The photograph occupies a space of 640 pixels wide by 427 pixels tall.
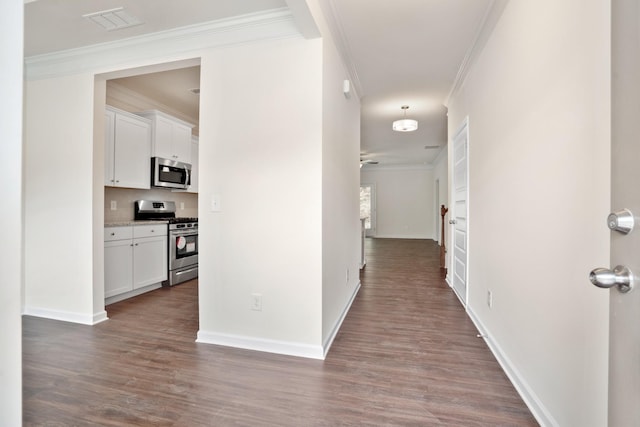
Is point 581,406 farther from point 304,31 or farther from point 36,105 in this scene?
point 36,105

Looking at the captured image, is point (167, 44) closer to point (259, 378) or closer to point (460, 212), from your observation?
point (259, 378)

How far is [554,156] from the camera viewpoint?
142 centimetres

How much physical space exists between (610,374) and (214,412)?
5.44 feet

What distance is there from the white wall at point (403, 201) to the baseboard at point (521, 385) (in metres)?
8.44

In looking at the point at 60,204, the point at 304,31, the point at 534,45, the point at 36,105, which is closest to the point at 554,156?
the point at 534,45

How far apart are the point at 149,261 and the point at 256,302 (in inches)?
87.2

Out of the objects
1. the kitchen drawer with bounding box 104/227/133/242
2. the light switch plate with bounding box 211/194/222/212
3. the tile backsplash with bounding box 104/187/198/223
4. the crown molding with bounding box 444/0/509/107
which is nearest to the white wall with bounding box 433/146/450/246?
the crown molding with bounding box 444/0/509/107

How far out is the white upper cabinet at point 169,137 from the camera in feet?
13.1

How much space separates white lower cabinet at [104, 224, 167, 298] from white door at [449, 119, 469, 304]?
366 centimetres

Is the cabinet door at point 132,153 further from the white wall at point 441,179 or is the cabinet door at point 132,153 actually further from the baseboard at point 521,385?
the white wall at point 441,179

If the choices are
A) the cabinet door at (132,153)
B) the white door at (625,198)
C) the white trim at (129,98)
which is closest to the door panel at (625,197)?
the white door at (625,198)

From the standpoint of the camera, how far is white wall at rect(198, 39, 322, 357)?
2.21m

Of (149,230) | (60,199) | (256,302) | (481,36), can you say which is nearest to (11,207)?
(256,302)

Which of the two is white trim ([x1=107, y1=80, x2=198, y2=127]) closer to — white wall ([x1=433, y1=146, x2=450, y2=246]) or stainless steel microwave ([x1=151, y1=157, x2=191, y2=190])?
stainless steel microwave ([x1=151, y1=157, x2=191, y2=190])
